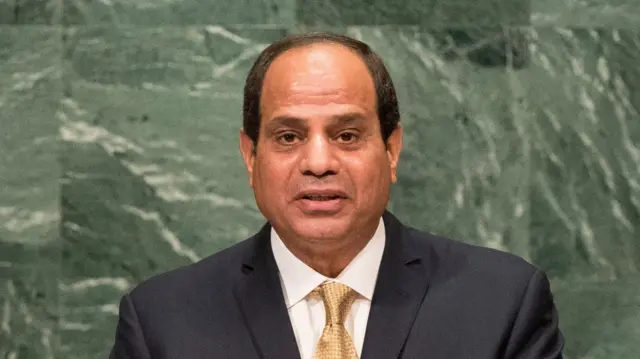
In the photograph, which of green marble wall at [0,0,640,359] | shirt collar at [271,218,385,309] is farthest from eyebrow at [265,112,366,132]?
green marble wall at [0,0,640,359]

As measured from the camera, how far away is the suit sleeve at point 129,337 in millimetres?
1515

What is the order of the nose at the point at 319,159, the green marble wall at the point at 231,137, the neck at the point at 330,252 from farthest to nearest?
the green marble wall at the point at 231,137
the neck at the point at 330,252
the nose at the point at 319,159

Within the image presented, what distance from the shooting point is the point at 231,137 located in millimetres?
2143

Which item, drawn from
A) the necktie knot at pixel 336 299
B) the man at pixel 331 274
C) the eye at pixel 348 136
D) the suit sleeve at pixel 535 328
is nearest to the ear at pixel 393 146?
A: the man at pixel 331 274

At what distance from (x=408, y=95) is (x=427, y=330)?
2.80ft

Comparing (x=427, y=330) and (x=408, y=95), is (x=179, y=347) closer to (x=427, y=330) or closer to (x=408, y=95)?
(x=427, y=330)

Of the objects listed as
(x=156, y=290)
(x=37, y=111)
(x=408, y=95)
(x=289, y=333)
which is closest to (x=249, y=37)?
(x=408, y=95)

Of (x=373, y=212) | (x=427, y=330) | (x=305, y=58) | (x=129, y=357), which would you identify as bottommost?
(x=129, y=357)

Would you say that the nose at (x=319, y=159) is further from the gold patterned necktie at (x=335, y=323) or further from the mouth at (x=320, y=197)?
the gold patterned necktie at (x=335, y=323)

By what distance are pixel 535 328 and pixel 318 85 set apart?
600 millimetres

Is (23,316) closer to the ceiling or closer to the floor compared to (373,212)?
closer to the floor

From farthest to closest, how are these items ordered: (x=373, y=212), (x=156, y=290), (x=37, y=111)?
(x=37, y=111) → (x=156, y=290) → (x=373, y=212)

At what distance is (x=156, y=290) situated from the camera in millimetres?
1592

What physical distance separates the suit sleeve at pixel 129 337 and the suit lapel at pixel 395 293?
421 mm
